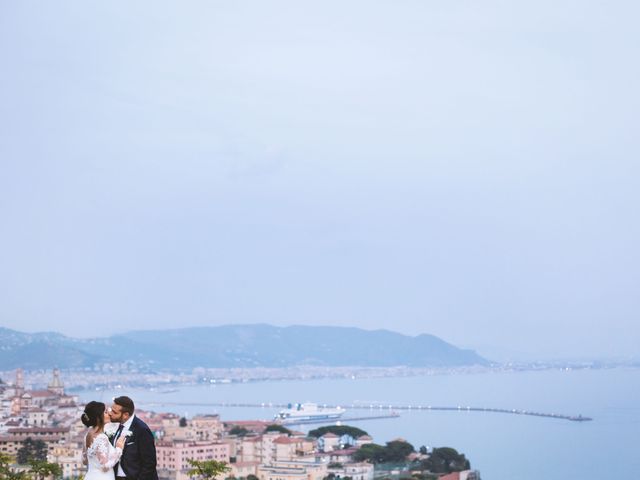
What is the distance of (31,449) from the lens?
62.2 ft

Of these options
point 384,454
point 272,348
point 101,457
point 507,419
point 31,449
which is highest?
point 272,348

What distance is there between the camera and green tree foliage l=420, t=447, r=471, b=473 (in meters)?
19.4

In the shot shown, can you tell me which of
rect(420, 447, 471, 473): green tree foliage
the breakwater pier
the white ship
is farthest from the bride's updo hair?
the white ship

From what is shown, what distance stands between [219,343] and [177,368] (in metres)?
18.0

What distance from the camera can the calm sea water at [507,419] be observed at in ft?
84.9

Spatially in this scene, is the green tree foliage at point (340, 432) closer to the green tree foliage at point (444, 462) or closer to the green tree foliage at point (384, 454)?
the green tree foliage at point (384, 454)

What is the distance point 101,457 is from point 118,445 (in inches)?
1.8

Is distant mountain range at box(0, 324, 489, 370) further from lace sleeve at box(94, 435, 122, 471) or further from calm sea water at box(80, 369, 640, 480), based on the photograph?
lace sleeve at box(94, 435, 122, 471)

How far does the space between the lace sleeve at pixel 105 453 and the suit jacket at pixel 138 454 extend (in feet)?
0.10

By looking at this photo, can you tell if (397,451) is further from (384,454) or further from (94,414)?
(94,414)

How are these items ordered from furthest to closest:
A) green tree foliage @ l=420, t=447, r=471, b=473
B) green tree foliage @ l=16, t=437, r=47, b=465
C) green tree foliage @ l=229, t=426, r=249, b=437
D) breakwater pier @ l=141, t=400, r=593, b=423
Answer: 1. breakwater pier @ l=141, t=400, r=593, b=423
2. green tree foliage @ l=229, t=426, r=249, b=437
3. green tree foliage @ l=420, t=447, r=471, b=473
4. green tree foliage @ l=16, t=437, r=47, b=465

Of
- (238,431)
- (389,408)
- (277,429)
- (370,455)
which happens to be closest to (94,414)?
(370,455)

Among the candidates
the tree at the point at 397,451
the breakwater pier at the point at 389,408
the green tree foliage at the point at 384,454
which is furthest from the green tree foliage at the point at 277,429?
the breakwater pier at the point at 389,408

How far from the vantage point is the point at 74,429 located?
902 inches
